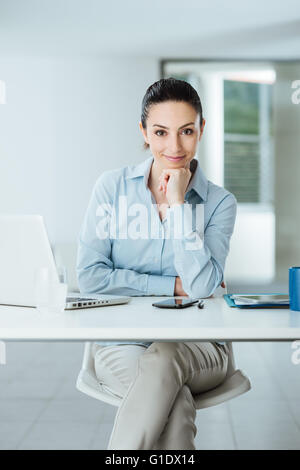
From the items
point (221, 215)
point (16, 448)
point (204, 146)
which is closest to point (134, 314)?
point (221, 215)

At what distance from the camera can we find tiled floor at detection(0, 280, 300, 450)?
2705 millimetres

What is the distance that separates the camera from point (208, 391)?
1812mm

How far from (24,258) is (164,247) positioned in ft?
2.03

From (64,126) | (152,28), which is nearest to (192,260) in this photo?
(152,28)

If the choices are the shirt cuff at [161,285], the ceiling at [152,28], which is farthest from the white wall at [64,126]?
the shirt cuff at [161,285]

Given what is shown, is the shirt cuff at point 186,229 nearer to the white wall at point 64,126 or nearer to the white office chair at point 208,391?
the white office chair at point 208,391

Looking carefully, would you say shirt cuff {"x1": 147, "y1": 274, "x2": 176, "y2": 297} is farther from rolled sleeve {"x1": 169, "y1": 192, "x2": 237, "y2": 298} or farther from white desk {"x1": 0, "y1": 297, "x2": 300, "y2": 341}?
white desk {"x1": 0, "y1": 297, "x2": 300, "y2": 341}

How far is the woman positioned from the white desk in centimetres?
14

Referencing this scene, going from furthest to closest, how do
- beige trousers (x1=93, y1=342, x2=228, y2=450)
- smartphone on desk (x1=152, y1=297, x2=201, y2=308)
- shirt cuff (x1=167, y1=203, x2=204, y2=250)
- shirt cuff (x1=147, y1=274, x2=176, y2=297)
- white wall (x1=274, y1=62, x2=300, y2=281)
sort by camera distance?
white wall (x1=274, y1=62, x2=300, y2=281), shirt cuff (x1=147, y1=274, x2=176, y2=297), shirt cuff (x1=167, y1=203, x2=204, y2=250), smartphone on desk (x1=152, y1=297, x2=201, y2=308), beige trousers (x1=93, y1=342, x2=228, y2=450)

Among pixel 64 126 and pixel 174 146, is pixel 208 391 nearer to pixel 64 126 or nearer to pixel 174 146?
pixel 174 146

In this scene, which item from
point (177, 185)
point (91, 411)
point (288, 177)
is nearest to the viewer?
point (177, 185)

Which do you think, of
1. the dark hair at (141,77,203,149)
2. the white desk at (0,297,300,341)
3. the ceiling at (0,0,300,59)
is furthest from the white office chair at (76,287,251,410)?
the ceiling at (0,0,300,59)

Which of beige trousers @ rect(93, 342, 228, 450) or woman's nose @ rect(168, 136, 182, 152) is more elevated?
woman's nose @ rect(168, 136, 182, 152)

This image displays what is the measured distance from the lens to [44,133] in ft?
21.9
